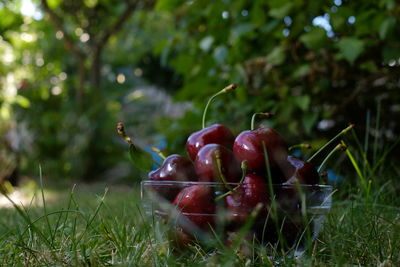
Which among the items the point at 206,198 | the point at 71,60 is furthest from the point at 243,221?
the point at 71,60

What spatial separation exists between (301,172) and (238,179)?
10 cm

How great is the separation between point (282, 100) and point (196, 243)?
3.57 ft

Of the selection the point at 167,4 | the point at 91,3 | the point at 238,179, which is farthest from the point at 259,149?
the point at 91,3

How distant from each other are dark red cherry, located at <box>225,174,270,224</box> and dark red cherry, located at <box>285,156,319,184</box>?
7cm

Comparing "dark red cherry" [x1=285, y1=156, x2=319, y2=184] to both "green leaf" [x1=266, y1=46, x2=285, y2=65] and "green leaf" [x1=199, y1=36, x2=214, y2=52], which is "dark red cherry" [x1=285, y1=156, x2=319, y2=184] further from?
"green leaf" [x1=199, y1=36, x2=214, y2=52]

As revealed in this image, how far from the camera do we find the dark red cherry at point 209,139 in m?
0.85

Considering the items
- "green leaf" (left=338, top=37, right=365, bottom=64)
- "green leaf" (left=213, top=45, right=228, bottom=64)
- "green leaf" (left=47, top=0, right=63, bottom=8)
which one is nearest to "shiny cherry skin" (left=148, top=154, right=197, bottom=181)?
"green leaf" (left=338, top=37, right=365, bottom=64)

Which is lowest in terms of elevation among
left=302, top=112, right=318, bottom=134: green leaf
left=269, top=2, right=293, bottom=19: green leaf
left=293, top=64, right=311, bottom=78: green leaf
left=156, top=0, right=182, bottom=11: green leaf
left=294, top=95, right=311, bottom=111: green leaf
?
left=302, top=112, right=318, bottom=134: green leaf

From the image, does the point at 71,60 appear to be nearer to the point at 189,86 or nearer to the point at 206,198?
the point at 189,86

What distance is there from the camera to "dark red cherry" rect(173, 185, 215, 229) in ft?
2.44

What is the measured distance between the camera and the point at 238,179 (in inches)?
30.4

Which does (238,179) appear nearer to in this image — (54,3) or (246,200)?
(246,200)

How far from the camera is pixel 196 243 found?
77 cm

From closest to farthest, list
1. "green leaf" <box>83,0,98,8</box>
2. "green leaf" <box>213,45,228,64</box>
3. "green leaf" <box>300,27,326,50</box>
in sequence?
"green leaf" <box>300,27,326,50</box>, "green leaf" <box>213,45,228,64</box>, "green leaf" <box>83,0,98,8</box>
